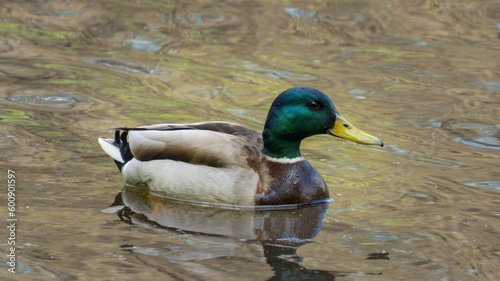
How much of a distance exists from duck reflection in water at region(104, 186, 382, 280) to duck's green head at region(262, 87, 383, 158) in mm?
715

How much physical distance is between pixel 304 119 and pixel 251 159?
0.65 m

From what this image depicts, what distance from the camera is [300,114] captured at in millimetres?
7602

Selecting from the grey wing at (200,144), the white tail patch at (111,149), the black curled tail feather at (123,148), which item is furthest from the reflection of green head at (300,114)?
the white tail patch at (111,149)

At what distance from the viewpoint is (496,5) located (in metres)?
15.6

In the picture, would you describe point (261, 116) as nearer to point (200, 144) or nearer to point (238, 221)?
point (200, 144)

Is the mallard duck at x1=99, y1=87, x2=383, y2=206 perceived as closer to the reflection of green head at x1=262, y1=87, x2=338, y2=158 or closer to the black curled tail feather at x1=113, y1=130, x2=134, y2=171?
the reflection of green head at x1=262, y1=87, x2=338, y2=158

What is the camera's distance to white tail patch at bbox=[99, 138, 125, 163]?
8.27 metres

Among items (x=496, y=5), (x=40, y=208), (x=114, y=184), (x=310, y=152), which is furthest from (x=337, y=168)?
(x=496, y=5)

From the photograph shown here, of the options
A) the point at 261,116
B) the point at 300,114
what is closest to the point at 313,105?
the point at 300,114

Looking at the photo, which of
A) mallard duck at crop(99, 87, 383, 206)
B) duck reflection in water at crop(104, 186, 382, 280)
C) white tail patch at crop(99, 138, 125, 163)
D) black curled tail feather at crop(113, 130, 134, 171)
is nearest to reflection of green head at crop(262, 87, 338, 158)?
mallard duck at crop(99, 87, 383, 206)

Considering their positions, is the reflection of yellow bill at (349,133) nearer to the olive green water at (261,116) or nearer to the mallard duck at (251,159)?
the mallard duck at (251,159)

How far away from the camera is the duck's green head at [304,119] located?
25.0 ft

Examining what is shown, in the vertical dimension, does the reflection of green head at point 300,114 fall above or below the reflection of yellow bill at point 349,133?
above

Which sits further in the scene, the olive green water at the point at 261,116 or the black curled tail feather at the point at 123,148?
the black curled tail feather at the point at 123,148
